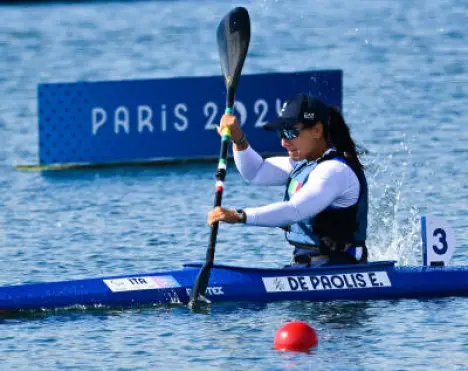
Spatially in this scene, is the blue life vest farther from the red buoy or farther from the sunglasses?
the red buoy

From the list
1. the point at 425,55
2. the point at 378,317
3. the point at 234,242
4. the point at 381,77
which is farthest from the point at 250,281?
the point at 425,55

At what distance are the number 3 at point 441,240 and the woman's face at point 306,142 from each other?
1.15 m

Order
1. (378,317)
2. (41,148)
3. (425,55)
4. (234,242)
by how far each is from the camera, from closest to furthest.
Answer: (378,317), (234,242), (41,148), (425,55)

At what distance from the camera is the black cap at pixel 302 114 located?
1470 cm

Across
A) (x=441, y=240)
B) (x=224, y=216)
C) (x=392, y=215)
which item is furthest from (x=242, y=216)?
(x=392, y=215)

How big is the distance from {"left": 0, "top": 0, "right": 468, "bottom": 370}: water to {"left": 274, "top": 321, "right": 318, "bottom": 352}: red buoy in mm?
75

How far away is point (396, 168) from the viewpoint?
73.2 ft

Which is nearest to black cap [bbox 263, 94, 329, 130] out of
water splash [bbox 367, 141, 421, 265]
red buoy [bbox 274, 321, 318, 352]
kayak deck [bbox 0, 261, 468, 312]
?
kayak deck [bbox 0, 261, 468, 312]

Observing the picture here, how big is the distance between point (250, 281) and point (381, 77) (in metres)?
16.6

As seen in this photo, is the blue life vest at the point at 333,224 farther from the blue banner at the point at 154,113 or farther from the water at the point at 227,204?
the blue banner at the point at 154,113

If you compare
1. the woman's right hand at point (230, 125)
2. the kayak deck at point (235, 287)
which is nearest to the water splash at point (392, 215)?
the kayak deck at point (235, 287)

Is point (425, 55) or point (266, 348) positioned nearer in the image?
point (266, 348)

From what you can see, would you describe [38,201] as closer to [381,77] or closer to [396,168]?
[396,168]

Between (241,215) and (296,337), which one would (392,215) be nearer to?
(241,215)
